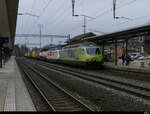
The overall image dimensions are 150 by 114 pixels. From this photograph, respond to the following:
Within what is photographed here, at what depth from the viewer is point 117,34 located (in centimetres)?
2019

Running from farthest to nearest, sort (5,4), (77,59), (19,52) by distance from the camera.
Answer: (19,52), (77,59), (5,4)

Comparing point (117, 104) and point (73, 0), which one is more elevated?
point (73, 0)

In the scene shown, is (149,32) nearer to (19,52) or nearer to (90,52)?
(90,52)

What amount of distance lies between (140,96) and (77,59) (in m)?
14.9

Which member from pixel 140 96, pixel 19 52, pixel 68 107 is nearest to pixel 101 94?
pixel 140 96

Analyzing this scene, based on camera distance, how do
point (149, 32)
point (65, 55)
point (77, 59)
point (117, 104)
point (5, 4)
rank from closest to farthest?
1. point (117, 104)
2. point (5, 4)
3. point (149, 32)
4. point (77, 59)
5. point (65, 55)

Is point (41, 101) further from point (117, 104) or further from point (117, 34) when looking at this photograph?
point (117, 34)

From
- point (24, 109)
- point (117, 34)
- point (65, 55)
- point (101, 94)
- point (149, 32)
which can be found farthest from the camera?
point (65, 55)

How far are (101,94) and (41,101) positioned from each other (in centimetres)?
275

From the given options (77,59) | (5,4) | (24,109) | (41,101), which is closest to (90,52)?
(77,59)

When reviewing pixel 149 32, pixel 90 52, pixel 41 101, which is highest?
pixel 149 32

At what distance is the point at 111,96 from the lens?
29.6 feet

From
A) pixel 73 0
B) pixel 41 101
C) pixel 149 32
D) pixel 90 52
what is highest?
pixel 73 0

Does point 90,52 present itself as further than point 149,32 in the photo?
Yes
